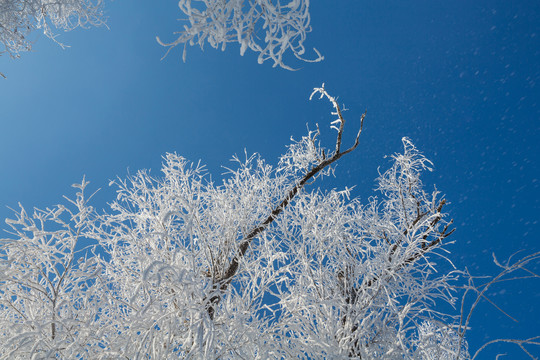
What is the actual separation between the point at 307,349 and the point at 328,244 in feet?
5.82

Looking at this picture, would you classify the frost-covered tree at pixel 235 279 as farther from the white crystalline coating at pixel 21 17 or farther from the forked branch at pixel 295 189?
the white crystalline coating at pixel 21 17


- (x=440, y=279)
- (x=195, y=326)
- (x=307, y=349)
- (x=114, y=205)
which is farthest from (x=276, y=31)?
(x=114, y=205)

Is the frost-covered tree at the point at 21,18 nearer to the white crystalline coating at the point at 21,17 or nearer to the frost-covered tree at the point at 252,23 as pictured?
the white crystalline coating at the point at 21,17

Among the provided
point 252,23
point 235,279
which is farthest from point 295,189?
point 252,23

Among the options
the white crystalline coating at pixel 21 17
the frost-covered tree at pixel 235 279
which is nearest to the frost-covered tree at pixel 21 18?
the white crystalline coating at pixel 21 17

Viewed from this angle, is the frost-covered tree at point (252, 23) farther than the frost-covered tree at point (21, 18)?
No

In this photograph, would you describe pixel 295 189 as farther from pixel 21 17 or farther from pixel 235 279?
pixel 21 17

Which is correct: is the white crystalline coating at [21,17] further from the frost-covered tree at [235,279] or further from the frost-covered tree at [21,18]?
the frost-covered tree at [235,279]

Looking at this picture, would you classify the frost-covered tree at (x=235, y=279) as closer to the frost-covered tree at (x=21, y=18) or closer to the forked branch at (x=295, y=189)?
the forked branch at (x=295, y=189)

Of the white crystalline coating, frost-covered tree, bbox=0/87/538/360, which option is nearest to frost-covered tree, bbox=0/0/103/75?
the white crystalline coating

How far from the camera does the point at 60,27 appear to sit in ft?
20.6

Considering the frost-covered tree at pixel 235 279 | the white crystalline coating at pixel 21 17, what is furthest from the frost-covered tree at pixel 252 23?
the white crystalline coating at pixel 21 17

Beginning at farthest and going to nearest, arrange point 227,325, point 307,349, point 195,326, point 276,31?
point 307,349 < point 227,325 < point 195,326 < point 276,31

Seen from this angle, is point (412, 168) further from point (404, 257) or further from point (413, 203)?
point (404, 257)
